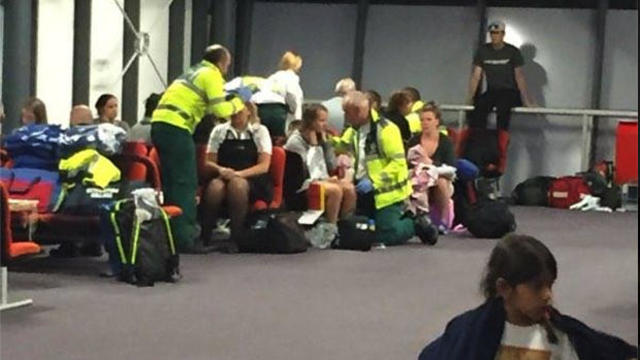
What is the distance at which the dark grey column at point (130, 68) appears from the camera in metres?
12.9

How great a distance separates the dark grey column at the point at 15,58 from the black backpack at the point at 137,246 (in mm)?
3323

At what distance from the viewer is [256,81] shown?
36.3 feet

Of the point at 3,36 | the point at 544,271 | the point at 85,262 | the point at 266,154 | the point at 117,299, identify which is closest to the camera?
the point at 544,271

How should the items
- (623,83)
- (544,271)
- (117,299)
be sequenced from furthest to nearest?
(623,83), (117,299), (544,271)

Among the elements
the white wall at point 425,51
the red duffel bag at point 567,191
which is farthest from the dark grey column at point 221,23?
the red duffel bag at point 567,191

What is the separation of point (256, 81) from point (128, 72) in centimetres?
238

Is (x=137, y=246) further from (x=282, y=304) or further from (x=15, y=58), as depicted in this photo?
(x=15, y=58)

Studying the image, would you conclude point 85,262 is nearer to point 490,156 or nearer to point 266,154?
point 266,154

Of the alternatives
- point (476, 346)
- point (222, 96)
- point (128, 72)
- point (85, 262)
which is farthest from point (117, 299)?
point (128, 72)

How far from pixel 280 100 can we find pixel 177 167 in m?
2.23

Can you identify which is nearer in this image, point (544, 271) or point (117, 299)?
point (544, 271)

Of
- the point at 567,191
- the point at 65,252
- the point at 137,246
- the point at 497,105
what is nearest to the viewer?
the point at 137,246

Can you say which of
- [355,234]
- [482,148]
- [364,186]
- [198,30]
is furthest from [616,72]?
[355,234]

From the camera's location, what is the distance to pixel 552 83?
15109mm
